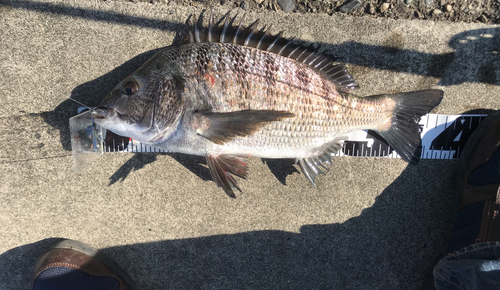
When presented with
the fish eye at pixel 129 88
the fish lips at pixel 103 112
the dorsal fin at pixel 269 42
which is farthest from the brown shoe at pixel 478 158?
the fish lips at pixel 103 112

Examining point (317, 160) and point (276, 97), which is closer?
point (276, 97)

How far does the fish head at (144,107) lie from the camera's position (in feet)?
5.19

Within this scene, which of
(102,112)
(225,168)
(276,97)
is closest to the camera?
(102,112)

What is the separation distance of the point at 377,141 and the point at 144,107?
74.9 inches

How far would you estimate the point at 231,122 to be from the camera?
1.59m

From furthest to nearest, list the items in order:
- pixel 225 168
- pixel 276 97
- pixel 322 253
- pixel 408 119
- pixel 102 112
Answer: pixel 322 253, pixel 408 119, pixel 225 168, pixel 276 97, pixel 102 112

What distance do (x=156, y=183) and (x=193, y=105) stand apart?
92 centimetres

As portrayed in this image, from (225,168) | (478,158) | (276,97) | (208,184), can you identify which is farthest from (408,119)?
(208,184)

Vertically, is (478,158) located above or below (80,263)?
above

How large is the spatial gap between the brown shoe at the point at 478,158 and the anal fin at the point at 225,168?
73.3 inches

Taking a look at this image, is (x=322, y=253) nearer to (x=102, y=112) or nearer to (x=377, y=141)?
(x=377, y=141)

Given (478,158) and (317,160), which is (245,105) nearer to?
(317,160)

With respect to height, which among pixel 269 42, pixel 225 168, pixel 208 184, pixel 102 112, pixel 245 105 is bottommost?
pixel 208 184

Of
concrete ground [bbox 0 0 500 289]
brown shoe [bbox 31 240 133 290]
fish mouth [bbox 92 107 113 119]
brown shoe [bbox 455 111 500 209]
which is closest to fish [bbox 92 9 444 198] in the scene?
fish mouth [bbox 92 107 113 119]
